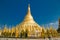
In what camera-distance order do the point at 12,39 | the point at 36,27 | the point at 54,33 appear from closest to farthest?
the point at 12,39 → the point at 54,33 → the point at 36,27

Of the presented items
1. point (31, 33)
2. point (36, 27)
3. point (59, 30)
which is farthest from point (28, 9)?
point (59, 30)

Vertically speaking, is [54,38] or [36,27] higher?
[36,27]

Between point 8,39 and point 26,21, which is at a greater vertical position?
point 26,21

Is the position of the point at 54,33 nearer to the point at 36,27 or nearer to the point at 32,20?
the point at 36,27

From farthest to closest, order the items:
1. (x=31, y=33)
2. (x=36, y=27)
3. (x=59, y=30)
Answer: (x=36, y=27), (x=31, y=33), (x=59, y=30)

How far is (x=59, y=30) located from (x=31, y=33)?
6710 mm

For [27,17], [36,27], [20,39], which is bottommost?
[20,39]

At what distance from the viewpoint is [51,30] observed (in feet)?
115

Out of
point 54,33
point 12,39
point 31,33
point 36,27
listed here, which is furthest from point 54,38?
point 36,27

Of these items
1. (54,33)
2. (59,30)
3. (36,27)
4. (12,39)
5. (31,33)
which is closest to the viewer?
(12,39)

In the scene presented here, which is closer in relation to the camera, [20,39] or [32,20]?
[20,39]

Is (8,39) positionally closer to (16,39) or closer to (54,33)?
(16,39)

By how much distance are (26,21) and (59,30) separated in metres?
16.8

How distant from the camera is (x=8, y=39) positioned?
27.8 metres
